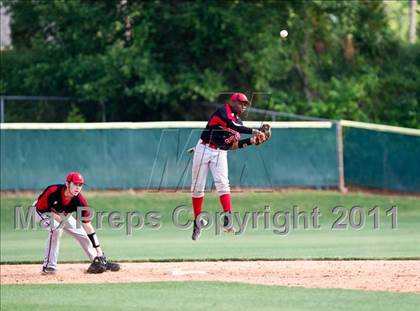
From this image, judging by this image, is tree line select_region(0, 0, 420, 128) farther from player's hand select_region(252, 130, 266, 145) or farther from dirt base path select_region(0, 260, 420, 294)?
player's hand select_region(252, 130, 266, 145)

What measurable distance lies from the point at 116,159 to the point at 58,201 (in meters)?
11.0

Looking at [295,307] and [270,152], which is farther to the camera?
[270,152]

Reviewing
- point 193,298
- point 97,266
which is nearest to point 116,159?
point 97,266

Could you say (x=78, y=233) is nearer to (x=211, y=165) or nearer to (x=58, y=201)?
(x=58, y=201)

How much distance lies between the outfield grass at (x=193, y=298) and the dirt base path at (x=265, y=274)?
0.53 m

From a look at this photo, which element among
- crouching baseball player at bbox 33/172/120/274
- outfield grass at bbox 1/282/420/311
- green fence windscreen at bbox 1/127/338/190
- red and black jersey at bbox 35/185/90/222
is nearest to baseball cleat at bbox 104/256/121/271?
crouching baseball player at bbox 33/172/120/274

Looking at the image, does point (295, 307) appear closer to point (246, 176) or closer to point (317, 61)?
point (246, 176)

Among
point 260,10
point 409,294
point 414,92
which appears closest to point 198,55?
point 260,10

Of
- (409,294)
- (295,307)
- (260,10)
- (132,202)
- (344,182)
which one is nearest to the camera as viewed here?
(295,307)

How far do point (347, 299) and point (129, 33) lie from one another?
59.9 feet

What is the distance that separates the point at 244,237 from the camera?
20.4m

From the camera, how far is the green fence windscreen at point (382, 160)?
2522 centimetres

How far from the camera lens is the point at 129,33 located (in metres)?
28.8

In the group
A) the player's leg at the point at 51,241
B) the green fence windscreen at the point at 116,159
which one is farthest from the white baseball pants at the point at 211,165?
the green fence windscreen at the point at 116,159
